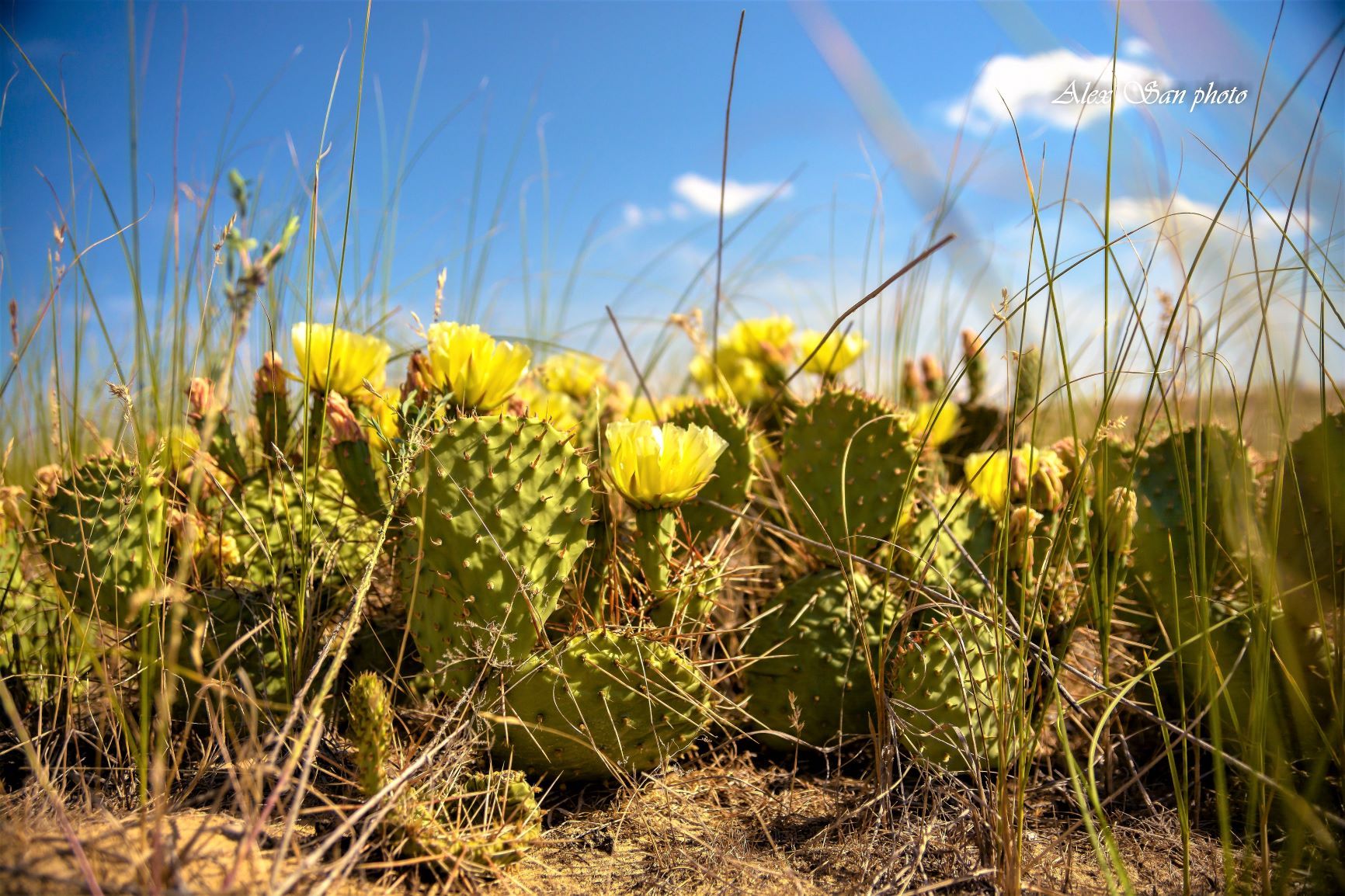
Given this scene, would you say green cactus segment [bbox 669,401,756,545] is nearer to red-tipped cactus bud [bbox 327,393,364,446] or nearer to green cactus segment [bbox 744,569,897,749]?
green cactus segment [bbox 744,569,897,749]

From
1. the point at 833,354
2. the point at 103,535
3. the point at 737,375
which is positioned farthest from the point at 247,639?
the point at 737,375

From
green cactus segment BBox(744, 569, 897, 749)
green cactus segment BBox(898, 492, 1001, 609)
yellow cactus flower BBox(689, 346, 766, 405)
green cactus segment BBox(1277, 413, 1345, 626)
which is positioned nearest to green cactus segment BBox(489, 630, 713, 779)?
green cactus segment BBox(744, 569, 897, 749)

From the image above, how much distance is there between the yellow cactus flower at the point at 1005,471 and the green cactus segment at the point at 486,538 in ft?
1.93

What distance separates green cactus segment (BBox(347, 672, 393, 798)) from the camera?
2.53 feet

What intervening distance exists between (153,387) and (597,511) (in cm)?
57

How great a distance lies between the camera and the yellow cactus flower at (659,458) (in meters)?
0.99

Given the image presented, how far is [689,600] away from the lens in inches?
43.7

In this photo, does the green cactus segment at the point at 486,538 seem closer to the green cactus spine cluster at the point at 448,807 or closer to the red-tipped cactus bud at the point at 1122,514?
the green cactus spine cluster at the point at 448,807

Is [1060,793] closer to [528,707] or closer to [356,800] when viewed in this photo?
[528,707]

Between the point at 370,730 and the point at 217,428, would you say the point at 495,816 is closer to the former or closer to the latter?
the point at 370,730

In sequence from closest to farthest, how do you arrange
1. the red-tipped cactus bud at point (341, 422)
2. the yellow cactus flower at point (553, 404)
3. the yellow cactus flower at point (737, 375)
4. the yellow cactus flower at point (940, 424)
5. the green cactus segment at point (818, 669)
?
the red-tipped cactus bud at point (341, 422)
the green cactus segment at point (818, 669)
the yellow cactus flower at point (553, 404)
the yellow cactus flower at point (940, 424)
the yellow cactus flower at point (737, 375)

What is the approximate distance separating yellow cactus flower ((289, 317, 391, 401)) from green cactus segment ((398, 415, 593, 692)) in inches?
9.7

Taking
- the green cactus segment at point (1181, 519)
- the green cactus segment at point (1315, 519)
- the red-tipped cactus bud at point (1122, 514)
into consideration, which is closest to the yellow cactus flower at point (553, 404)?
the red-tipped cactus bud at point (1122, 514)

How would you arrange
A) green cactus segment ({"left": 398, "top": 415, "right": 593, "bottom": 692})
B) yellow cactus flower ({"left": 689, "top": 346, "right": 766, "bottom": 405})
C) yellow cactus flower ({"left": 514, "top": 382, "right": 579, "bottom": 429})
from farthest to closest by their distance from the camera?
yellow cactus flower ({"left": 689, "top": 346, "right": 766, "bottom": 405})
yellow cactus flower ({"left": 514, "top": 382, "right": 579, "bottom": 429})
green cactus segment ({"left": 398, "top": 415, "right": 593, "bottom": 692})
